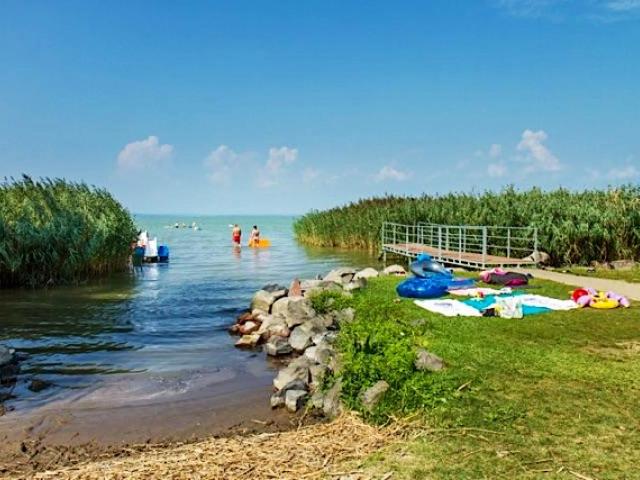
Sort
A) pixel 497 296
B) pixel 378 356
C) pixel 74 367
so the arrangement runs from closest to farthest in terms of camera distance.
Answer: pixel 378 356 → pixel 74 367 → pixel 497 296

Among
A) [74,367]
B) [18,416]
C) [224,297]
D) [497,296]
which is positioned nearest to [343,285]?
[497,296]

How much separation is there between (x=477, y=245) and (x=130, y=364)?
17.3 m

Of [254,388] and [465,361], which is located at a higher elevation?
[465,361]

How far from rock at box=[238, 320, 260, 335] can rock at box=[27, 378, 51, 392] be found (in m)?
4.78

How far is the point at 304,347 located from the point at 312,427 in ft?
15.5

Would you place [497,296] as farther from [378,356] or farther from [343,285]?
[378,356]

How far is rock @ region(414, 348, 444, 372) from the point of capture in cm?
750

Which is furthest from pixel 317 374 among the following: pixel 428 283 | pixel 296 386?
pixel 428 283

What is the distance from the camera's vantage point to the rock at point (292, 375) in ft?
28.5

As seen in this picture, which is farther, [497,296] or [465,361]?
[497,296]

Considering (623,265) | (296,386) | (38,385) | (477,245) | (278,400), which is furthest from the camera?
(477,245)

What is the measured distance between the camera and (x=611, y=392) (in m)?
6.68

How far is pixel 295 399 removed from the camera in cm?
791

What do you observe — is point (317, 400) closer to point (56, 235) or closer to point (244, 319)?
point (244, 319)
